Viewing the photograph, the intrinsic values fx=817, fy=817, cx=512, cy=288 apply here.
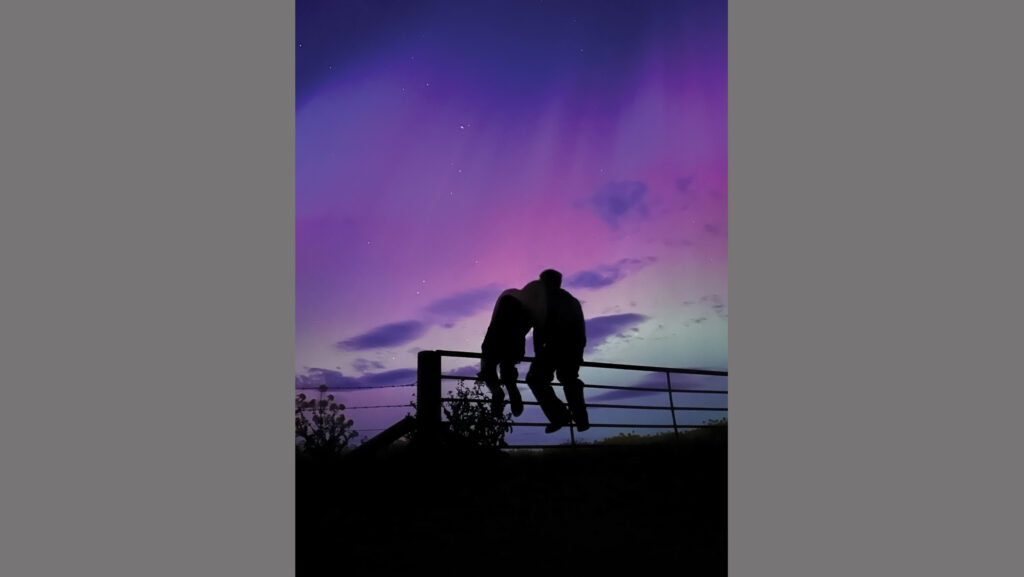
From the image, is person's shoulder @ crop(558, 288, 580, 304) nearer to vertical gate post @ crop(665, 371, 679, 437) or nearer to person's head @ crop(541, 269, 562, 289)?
person's head @ crop(541, 269, 562, 289)

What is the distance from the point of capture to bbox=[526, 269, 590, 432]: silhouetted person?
3.27 metres

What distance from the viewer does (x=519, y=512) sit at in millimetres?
→ 3133

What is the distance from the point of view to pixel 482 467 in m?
3.44

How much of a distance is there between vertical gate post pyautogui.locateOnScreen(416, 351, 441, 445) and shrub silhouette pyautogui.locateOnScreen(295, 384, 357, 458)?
1.16 ft

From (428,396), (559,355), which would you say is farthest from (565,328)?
(428,396)

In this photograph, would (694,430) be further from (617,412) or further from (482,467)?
(482,467)

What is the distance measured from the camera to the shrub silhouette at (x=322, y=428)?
3.19m

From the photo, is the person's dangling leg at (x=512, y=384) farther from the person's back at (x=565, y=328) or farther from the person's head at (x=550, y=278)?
the person's head at (x=550, y=278)

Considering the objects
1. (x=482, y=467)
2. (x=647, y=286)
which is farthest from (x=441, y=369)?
(x=647, y=286)

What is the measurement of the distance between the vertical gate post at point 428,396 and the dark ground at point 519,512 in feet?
0.40

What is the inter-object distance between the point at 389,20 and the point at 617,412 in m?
1.97

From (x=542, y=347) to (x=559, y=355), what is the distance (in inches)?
3.1

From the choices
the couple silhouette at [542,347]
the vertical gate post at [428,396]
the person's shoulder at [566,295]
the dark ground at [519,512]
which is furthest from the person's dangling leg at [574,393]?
the vertical gate post at [428,396]

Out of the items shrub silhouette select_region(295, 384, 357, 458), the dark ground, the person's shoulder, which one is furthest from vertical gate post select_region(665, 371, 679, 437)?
shrub silhouette select_region(295, 384, 357, 458)
